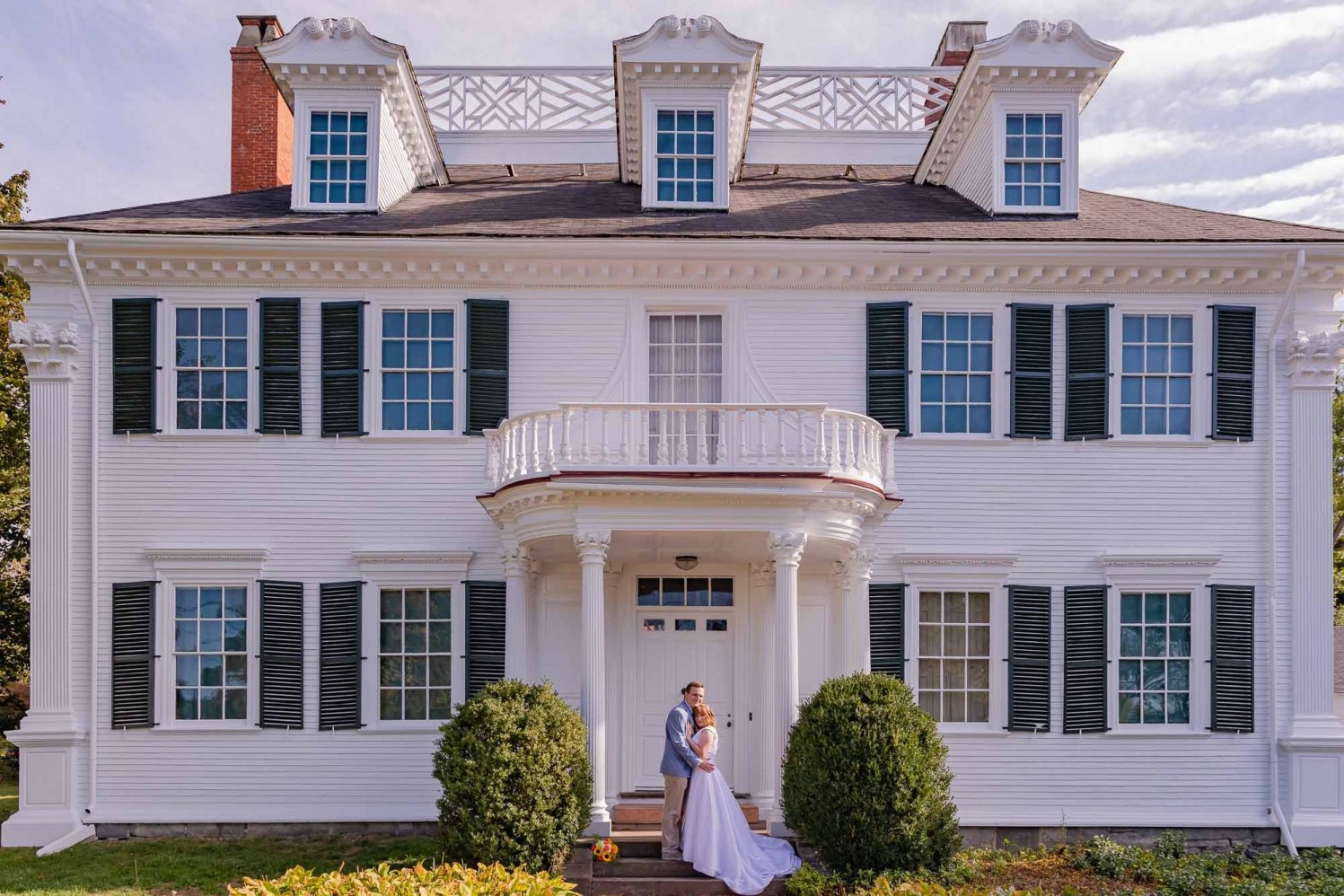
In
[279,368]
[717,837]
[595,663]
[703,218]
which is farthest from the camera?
[703,218]

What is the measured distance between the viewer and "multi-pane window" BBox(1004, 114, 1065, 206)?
17.0 meters

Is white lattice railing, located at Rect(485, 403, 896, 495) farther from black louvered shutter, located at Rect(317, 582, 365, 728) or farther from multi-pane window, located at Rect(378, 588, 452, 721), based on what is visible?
black louvered shutter, located at Rect(317, 582, 365, 728)

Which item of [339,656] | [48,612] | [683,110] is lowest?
[339,656]

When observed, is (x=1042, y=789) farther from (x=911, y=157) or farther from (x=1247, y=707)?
(x=911, y=157)

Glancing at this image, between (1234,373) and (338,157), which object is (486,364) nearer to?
(338,157)

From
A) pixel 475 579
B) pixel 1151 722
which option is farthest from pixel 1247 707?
pixel 475 579

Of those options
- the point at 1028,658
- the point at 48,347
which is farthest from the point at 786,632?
the point at 48,347

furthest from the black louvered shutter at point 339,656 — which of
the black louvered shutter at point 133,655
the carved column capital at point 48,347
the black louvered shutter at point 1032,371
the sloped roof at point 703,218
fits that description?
the black louvered shutter at point 1032,371

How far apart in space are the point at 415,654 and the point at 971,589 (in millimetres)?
7107

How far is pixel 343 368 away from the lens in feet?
51.0

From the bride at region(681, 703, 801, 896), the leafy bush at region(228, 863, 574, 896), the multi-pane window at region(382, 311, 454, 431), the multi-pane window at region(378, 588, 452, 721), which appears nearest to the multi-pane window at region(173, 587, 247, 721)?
the multi-pane window at region(378, 588, 452, 721)

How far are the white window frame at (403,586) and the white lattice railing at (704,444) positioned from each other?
5.01 ft

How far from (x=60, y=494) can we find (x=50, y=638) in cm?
179

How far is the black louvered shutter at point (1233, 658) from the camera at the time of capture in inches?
605
